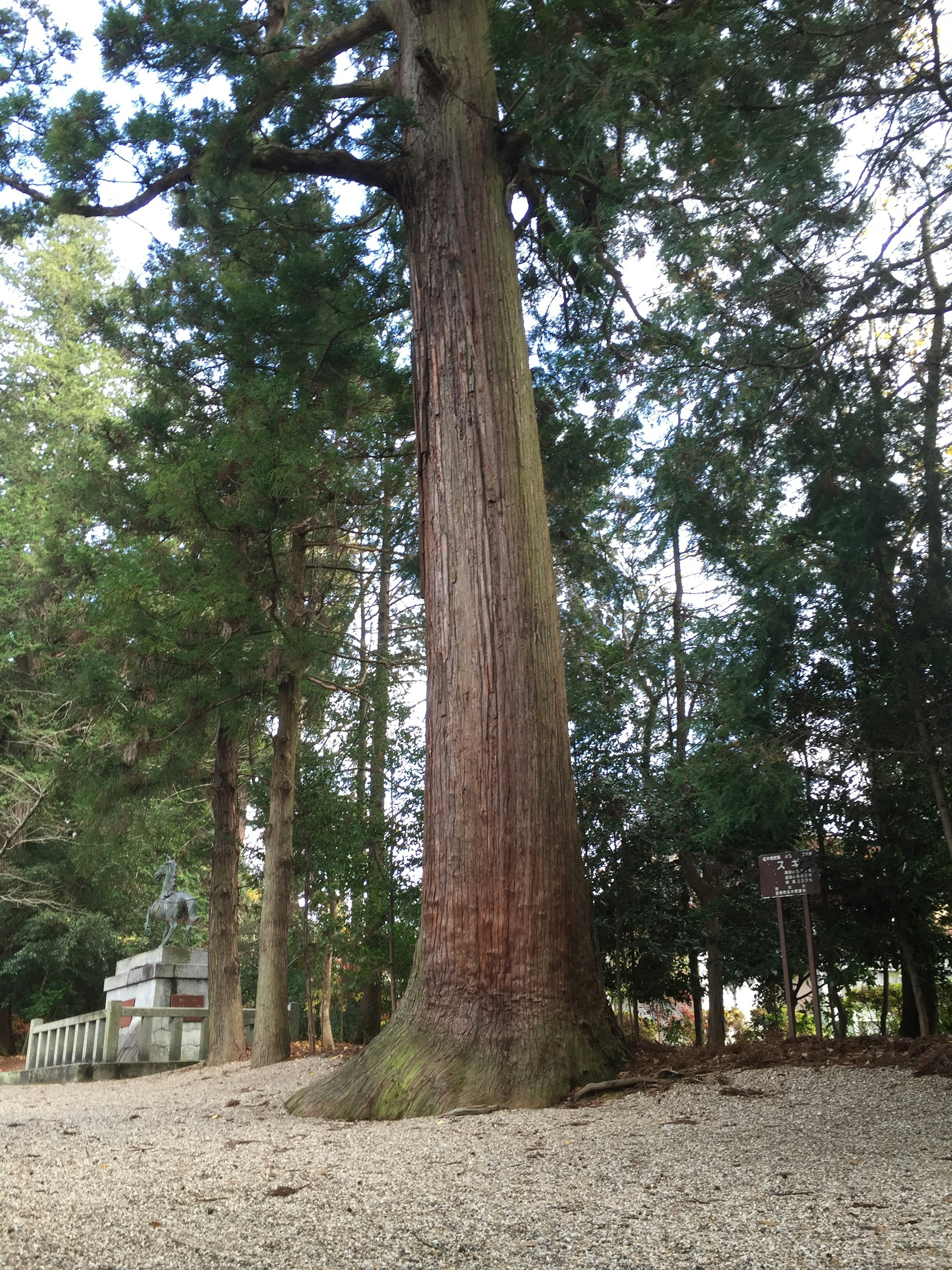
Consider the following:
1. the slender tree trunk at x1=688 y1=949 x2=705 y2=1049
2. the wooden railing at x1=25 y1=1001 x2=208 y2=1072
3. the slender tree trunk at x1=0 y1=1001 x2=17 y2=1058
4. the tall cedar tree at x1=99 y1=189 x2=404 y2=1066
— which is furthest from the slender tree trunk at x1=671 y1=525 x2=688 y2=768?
the slender tree trunk at x1=0 y1=1001 x2=17 y2=1058

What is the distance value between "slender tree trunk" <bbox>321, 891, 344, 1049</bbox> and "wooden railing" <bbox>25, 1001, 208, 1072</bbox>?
1658 millimetres

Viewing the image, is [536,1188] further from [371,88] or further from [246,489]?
[371,88]

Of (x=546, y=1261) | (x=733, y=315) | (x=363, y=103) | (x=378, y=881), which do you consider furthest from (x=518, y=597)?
(x=378, y=881)

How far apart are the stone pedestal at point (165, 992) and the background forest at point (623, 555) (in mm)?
1329

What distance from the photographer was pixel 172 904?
41.7ft

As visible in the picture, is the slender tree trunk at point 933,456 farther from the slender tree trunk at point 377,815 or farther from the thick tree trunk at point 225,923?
the thick tree trunk at point 225,923

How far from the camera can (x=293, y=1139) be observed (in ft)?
12.5

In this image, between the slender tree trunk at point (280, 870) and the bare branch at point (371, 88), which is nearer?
the bare branch at point (371, 88)

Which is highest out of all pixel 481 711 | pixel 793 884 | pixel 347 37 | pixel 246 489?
pixel 347 37

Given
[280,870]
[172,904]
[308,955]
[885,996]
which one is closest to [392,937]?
[280,870]

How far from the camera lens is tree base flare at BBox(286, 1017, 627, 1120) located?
414cm

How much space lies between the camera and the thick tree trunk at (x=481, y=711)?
437 centimetres

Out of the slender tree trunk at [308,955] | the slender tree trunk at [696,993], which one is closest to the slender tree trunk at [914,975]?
the slender tree trunk at [696,993]

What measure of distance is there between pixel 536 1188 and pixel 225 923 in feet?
27.2
